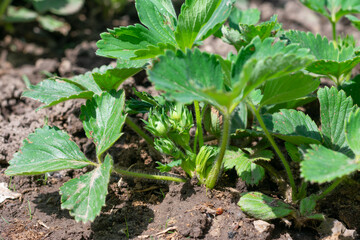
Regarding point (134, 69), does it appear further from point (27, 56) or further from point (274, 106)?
point (27, 56)

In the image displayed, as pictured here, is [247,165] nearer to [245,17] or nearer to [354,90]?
[354,90]

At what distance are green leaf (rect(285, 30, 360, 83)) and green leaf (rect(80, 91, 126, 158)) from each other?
98 centimetres

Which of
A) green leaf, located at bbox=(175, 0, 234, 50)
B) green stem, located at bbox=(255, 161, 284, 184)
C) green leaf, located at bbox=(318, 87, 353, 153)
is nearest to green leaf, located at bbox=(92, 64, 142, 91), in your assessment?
green leaf, located at bbox=(175, 0, 234, 50)

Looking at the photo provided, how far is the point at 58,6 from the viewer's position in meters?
3.74

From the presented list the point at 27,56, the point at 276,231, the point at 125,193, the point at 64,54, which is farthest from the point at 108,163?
the point at 27,56

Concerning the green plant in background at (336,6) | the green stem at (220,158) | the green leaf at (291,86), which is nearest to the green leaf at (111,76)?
the green stem at (220,158)

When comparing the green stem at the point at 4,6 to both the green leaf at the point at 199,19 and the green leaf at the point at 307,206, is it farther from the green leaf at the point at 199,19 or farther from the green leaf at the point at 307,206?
the green leaf at the point at 307,206

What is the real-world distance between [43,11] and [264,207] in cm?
295

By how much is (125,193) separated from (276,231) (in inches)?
31.5

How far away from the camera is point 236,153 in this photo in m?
2.01

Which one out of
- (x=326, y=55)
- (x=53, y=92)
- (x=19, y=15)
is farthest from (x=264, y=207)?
(x=19, y=15)

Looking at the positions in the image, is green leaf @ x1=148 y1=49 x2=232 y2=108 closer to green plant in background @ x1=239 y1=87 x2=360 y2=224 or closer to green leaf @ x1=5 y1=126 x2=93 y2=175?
green plant in background @ x1=239 y1=87 x2=360 y2=224

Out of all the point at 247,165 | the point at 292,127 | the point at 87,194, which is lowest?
the point at 87,194

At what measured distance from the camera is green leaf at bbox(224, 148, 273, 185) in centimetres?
187
